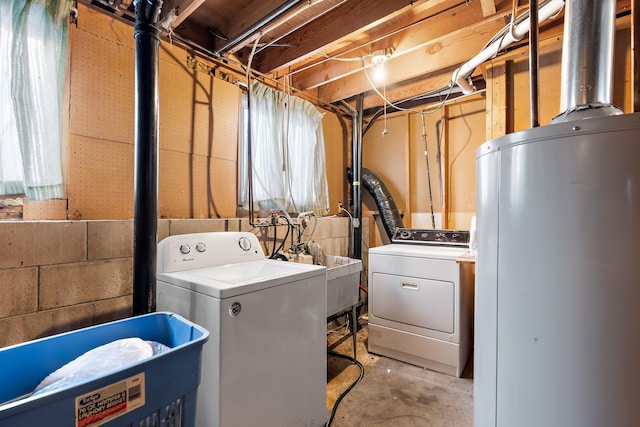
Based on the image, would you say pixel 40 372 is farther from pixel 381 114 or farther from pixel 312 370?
pixel 381 114

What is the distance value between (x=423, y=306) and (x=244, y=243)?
138 centimetres

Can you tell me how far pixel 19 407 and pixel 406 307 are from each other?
2148 millimetres

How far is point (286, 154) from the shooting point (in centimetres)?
261

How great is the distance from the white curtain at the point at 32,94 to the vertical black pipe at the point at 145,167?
44cm

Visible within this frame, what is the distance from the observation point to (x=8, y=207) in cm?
134

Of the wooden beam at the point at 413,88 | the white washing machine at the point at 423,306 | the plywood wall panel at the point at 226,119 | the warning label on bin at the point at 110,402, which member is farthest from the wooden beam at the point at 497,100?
the warning label on bin at the point at 110,402

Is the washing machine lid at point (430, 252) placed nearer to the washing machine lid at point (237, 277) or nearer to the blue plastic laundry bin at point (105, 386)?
the washing machine lid at point (237, 277)

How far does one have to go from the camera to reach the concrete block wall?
125cm

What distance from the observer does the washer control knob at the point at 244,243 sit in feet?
6.03

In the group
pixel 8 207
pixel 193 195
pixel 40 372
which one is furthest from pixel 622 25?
pixel 8 207

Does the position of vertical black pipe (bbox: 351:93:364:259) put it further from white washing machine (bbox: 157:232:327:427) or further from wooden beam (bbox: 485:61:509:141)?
white washing machine (bbox: 157:232:327:427)

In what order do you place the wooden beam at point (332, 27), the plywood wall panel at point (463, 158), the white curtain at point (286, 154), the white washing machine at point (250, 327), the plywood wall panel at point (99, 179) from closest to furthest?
1. the white washing machine at point (250, 327)
2. the plywood wall panel at point (99, 179)
3. the wooden beam at point (332, 27)
4. the white curtain at point (286, 154)
5. the plywood wall panel at point (463, 158)

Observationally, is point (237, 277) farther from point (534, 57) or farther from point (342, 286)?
point (534, 57)

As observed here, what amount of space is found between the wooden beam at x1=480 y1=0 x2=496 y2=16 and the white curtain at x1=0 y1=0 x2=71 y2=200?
2.21m
